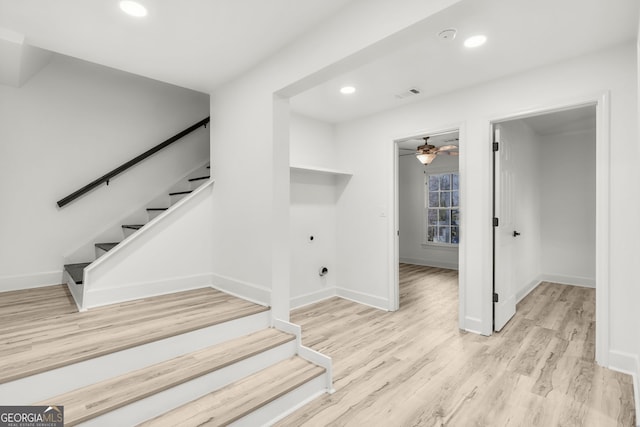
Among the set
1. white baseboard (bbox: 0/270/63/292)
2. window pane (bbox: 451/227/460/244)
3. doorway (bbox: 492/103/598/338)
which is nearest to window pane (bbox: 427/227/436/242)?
window pane (bbox: 451/227/460/244)

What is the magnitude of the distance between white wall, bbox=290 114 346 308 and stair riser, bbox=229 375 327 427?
182 centimetres

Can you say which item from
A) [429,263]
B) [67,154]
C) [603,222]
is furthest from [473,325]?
[67,154]

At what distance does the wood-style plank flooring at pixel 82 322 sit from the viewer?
70.6 inches

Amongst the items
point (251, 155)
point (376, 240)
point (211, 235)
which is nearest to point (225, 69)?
point (251, 155)

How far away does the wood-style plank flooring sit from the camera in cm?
179

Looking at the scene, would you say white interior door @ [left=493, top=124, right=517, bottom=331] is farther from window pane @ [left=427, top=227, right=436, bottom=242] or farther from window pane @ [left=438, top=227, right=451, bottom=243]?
window pane @ [left=427, top=227, right=436, bottom=242]

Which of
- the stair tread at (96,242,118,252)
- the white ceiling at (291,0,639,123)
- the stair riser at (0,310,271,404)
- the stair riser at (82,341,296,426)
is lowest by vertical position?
the stair riser at (82,341,296,426)

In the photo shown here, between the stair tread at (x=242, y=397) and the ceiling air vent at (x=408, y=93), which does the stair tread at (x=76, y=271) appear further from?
the ceiling air vent at (x=408, y=93)

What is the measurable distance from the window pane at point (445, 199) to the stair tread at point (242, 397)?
5.56 metres

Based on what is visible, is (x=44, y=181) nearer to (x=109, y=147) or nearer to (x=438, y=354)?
(x=109, y=147)

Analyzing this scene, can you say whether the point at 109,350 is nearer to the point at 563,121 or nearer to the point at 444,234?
the point at 563,121

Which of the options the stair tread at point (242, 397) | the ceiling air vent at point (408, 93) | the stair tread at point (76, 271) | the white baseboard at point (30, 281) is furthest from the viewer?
the ceiling air vent at point (408, 93)

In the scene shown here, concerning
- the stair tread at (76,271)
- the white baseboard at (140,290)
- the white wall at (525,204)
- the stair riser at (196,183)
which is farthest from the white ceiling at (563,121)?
the stair tread at (76,271)

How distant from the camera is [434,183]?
7078 mm
